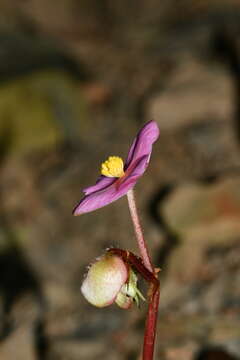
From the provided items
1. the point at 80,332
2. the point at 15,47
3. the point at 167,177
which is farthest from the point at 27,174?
the point at 80,332

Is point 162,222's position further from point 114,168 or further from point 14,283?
point 114,168

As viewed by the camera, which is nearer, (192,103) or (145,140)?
(145,140)

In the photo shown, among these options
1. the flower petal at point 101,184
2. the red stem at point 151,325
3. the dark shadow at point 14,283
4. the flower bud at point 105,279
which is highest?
the dark shadow at point 14,283

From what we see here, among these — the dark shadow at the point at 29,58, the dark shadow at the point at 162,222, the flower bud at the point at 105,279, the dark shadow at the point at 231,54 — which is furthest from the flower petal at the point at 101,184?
A: the dark shadow at the point at 29,58

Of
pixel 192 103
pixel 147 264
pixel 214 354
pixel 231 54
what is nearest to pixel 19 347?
pixel 214 354

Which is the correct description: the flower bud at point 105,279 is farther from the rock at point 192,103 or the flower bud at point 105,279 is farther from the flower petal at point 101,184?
the rock at point 192,103
